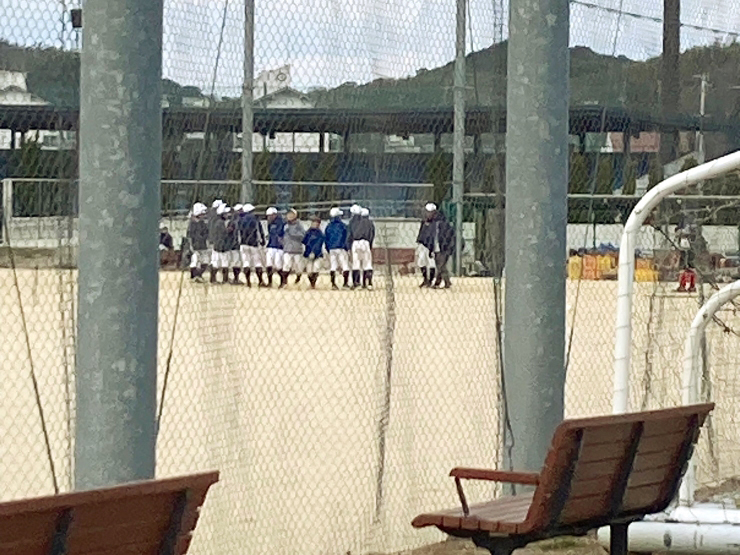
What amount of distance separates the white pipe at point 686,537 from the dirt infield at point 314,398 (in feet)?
3.22

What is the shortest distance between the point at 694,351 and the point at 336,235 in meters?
1.60

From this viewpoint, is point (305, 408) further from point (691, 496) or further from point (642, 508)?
point (642, 508)

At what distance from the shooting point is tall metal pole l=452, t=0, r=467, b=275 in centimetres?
771

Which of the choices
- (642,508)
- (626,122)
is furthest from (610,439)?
(626,122)

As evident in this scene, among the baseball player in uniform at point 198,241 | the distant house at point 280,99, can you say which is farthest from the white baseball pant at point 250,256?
the distant house at point 280,99

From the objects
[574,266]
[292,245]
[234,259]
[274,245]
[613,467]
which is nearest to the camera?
[613,467]

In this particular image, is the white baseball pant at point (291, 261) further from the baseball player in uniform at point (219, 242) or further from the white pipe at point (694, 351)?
the white pipe at point (694, 351)

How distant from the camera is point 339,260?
739 cm

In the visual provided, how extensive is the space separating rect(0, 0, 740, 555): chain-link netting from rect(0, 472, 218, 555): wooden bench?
4.59 feet

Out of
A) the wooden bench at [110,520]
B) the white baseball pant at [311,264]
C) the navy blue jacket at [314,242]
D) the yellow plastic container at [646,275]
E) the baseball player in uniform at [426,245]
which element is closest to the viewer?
the wooden bench at [110,520]

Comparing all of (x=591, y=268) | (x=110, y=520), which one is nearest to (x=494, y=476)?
(x=110, y=520)

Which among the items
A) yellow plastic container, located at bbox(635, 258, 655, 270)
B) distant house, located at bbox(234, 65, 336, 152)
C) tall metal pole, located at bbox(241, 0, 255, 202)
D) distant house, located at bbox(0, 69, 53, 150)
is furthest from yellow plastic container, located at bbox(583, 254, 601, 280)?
distant house, located at bbox(0, 69, 53, 150)

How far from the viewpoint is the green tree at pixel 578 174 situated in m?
9.28

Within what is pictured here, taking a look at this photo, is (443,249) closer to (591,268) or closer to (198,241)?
(198,241)
